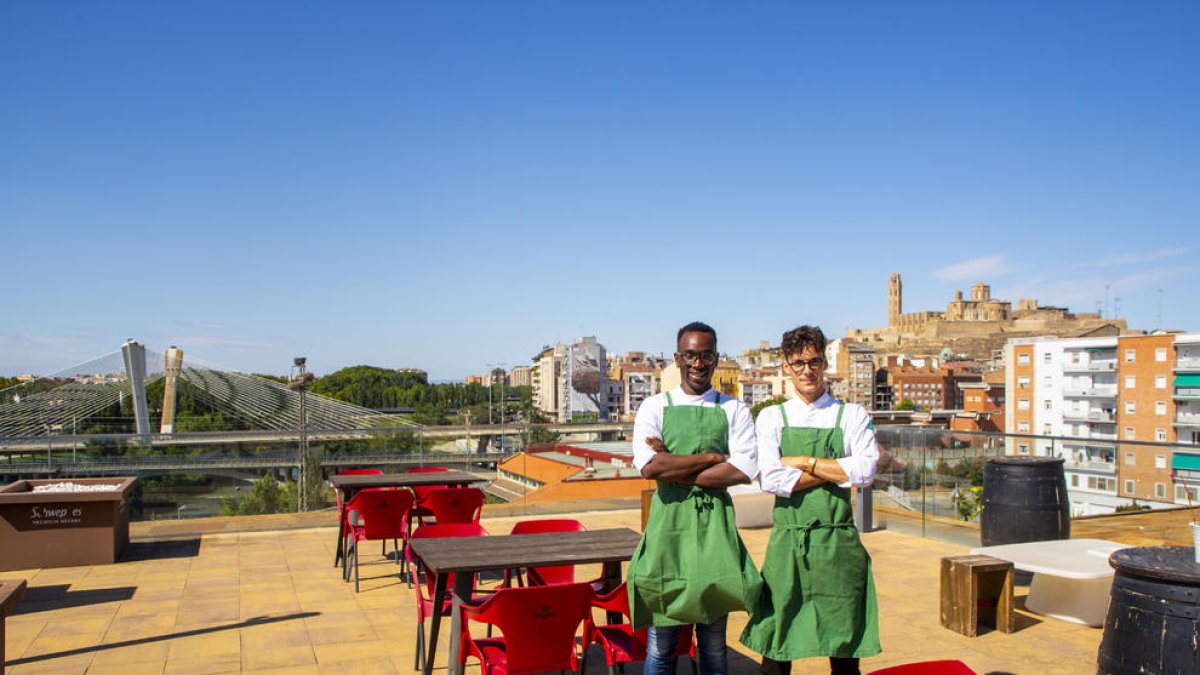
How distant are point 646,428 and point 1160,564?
5.04 ft

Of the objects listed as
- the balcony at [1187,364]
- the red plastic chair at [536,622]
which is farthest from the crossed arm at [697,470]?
the balcony at [1187,364]

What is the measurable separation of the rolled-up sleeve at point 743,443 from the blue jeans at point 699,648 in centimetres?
48

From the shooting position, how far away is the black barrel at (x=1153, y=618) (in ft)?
7.98

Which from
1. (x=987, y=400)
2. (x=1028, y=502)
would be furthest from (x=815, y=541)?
(x=987, y=400)

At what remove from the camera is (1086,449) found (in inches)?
257

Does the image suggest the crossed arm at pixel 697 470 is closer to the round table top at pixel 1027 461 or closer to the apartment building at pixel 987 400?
the round table top at pixel 1027 461

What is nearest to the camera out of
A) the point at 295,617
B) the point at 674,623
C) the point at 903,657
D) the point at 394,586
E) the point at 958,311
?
the point at 674,623

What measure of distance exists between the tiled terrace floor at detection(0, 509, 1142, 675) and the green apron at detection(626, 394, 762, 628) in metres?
1.55

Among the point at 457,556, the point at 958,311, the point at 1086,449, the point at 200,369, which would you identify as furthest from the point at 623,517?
the point at 958,311

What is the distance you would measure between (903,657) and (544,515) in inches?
198

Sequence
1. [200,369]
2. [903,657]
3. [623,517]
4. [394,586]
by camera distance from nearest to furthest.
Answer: [903,657]
[394,586]
[623,517]
[200,369]

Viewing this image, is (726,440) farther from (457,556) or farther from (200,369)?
(200,369)

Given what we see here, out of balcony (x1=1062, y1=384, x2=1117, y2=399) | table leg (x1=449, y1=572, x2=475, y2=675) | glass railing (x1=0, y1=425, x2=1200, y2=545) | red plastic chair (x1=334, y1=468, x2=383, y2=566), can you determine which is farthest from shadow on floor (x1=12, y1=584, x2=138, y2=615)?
balcony (x1=1062, y1=384, x2=1117, y2=399)

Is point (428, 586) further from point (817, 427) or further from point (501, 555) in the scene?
point (817, 427)
